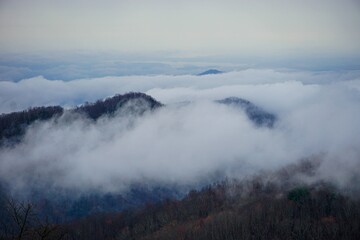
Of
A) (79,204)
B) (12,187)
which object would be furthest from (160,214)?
(12,187)

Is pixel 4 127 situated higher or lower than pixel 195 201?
higher

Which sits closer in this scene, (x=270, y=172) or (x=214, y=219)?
(x=214, y=219)

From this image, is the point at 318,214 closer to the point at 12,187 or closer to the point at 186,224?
the point at 186,224

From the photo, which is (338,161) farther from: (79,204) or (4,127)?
(4,127)

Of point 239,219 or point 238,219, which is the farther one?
point 238,219

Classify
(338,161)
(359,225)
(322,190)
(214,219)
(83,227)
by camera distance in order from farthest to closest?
(338,161)
(322,190)
(83,227)
(214,219)
(359,225)

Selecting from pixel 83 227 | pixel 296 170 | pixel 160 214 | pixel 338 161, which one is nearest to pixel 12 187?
pixel 83 227

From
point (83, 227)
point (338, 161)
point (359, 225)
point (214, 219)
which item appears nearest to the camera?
point (359, 225)

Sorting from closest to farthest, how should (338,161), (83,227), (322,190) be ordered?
(83,227), (322,190), (338,161)

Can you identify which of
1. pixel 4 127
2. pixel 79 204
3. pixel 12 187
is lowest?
pixel 79 204
